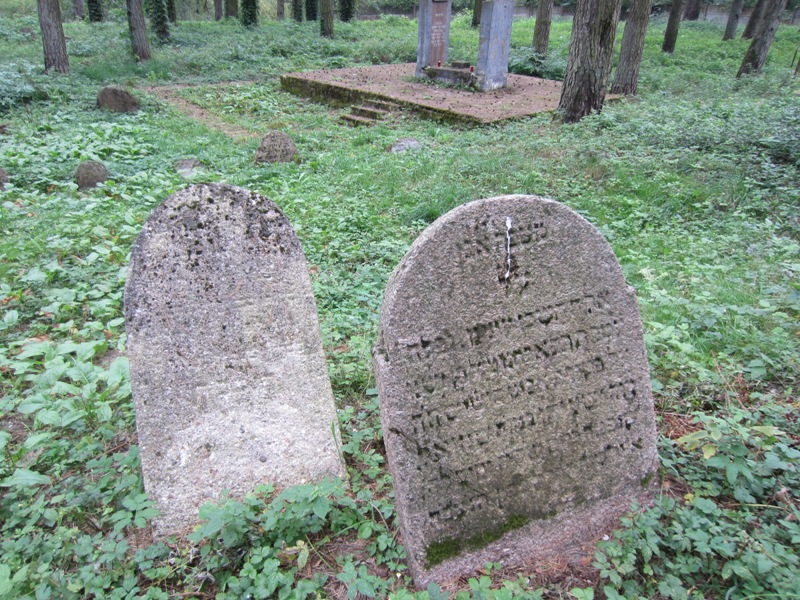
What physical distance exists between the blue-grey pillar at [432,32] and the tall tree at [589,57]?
19.7ft

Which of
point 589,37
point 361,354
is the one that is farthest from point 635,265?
point 589,37

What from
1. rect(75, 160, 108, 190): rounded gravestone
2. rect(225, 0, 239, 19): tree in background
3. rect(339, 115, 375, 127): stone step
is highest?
rect(225, 0, 239, 19): tree in background

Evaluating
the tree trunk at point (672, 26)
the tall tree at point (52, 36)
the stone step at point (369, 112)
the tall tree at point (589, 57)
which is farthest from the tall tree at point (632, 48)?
the tall tree at point (52, 36)

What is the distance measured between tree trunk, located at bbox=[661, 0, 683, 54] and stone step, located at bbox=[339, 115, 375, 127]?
13463 mm

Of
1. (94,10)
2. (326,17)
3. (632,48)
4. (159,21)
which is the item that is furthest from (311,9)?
(632,48)

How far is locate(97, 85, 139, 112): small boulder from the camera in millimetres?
11281

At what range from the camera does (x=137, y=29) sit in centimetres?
1686

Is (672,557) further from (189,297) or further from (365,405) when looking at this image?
(189,297)

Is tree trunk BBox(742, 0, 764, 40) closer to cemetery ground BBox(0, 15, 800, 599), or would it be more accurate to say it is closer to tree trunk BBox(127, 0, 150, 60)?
cemetery ground BBox(0, 15, 800, 599)

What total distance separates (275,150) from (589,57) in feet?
17.0

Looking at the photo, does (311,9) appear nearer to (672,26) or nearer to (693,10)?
(672,26)

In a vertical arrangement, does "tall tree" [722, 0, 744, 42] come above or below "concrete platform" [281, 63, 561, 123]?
above

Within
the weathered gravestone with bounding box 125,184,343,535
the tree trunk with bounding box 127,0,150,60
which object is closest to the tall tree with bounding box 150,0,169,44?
the tree trunk with bounding box 127,0,150,60

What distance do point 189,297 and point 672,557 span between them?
7.23ft
